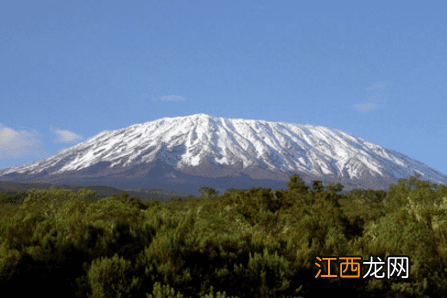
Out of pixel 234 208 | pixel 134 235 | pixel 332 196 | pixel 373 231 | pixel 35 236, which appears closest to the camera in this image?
pixel 35 236

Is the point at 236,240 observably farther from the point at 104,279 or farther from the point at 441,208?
the point at 441,208

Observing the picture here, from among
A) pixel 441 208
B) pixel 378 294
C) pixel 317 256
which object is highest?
pixel 441 208

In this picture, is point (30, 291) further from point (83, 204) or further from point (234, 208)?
point (234, 208)

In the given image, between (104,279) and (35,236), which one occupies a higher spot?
(35,236)

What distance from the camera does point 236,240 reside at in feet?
22.9

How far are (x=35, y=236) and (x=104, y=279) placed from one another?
1.88 m

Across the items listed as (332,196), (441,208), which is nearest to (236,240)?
(441,208)

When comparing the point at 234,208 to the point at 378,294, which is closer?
the point at 378,294

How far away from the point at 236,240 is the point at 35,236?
12.4 feet

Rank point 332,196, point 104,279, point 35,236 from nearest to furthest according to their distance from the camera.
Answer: point 104,279 → point 35,236 → point 332,196

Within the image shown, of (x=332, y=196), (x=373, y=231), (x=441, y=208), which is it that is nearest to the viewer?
(x=373, y=231)

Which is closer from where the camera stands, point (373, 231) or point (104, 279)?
point (104, 279)

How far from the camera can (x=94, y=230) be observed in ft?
22.8

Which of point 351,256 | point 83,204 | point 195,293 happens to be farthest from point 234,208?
point 195,293
